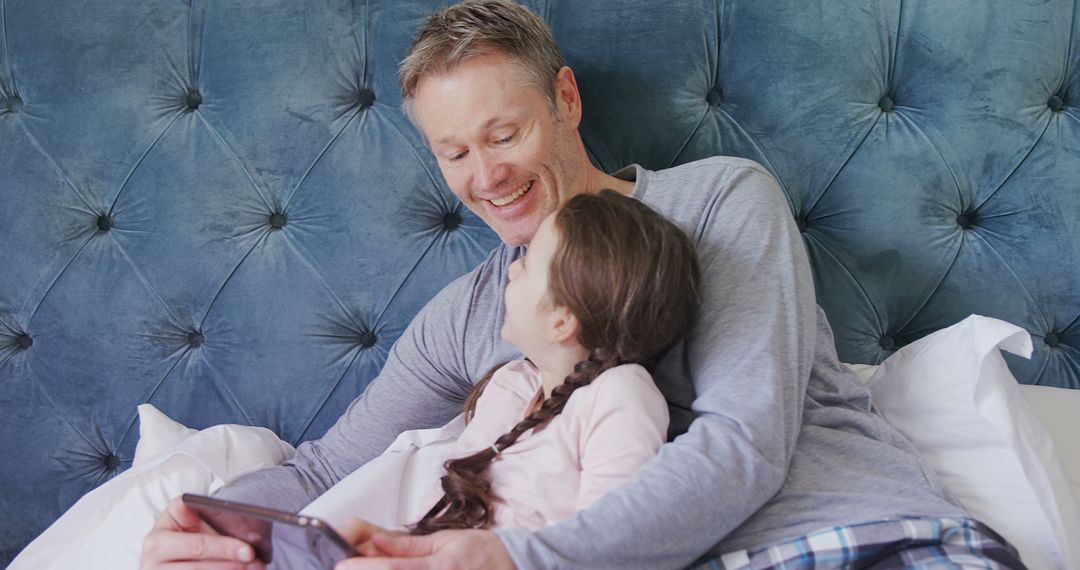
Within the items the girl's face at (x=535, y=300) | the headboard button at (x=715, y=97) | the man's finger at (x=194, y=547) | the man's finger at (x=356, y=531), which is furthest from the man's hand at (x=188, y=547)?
the headboard button at (x=715, y=97)

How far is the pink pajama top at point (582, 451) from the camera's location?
959 mm

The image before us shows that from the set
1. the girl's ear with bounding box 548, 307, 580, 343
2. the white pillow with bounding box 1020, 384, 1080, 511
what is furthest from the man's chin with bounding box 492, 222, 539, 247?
the white pillow with bounding box 1020, 384, 1080, 511

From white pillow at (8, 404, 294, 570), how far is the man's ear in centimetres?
68

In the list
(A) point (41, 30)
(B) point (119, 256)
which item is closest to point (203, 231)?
(B) point (119, 256)

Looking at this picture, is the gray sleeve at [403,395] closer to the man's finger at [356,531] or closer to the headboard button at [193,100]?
the man's finger at [356,531]

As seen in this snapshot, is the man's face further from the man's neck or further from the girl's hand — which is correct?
the girl's hand

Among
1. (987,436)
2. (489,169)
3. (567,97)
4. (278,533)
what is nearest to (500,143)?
(489,169)

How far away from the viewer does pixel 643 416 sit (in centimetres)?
97

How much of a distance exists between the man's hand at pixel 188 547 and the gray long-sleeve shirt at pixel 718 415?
0.61ft

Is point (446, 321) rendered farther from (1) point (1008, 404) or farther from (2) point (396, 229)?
(1) point (1008, 404)

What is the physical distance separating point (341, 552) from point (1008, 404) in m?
0.84

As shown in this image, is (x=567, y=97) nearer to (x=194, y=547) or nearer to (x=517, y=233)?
(x=517, y=233)

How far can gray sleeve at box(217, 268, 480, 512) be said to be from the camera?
1314 millimetres

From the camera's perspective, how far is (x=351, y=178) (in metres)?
1.43
